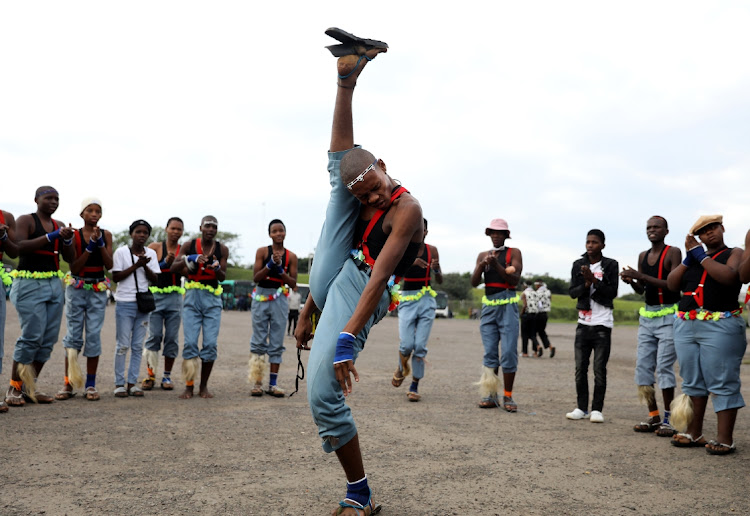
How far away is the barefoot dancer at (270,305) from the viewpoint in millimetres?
8758

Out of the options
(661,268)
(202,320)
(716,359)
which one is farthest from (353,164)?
(202,320)

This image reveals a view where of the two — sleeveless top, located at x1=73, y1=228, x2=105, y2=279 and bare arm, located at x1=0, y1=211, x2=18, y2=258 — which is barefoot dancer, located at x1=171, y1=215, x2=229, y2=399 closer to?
sleeveless top, located at x1=73, y1=228, x2=105, y2=279

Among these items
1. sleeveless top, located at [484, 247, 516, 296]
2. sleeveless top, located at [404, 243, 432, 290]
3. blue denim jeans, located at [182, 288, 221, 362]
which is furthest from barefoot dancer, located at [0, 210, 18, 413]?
sleeveless top, located at [484, 247, 516, 296]

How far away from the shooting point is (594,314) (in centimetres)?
780

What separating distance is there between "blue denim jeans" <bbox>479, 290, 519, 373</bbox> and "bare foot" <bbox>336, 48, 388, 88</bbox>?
507cm

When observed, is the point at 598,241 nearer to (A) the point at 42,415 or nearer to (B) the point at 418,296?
(B) the point at 418,296

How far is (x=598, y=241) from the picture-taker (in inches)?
317

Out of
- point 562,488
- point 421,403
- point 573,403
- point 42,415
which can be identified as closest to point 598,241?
point 573,403

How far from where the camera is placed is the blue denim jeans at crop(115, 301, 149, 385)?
8344 mm

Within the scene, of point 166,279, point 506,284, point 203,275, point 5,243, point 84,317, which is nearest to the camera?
point 5,243

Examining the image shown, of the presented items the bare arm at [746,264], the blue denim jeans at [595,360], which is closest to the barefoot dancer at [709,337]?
the bare arm at [746,264]

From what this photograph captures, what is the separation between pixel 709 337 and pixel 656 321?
3.83 feet

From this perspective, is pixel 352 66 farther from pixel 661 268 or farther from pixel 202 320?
pixel 202 320

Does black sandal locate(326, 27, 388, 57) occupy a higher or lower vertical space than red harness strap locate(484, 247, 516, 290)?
higher
